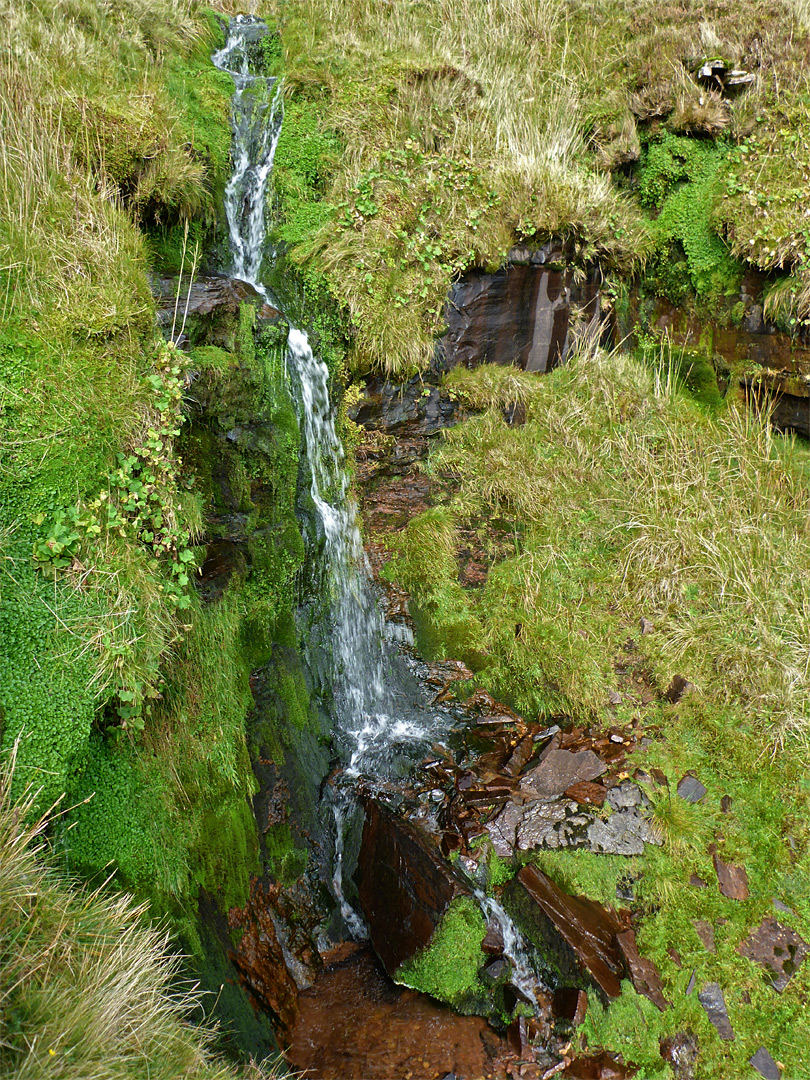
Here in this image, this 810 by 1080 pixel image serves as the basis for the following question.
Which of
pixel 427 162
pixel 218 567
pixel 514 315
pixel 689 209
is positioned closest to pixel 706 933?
pixel 218 567

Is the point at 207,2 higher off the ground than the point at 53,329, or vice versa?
the point at 207,2

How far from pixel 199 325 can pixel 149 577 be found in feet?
7.29

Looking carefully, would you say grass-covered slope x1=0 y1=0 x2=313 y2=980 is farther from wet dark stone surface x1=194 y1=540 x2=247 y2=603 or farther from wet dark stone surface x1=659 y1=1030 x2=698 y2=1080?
wet dark stone surface x1=659 y1=1030 x2=698 y2=1080

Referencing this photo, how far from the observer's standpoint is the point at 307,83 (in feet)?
23.1

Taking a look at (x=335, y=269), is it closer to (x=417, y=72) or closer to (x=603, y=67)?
(x=417, y=72)

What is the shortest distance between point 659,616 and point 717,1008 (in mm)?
2521

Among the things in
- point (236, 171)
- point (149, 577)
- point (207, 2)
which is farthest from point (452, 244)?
point (207, 2)

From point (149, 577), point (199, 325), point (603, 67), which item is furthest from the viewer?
point (603, 67)

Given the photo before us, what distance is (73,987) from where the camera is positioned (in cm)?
216

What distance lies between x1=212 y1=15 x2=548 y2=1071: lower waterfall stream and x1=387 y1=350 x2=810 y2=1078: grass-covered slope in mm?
471

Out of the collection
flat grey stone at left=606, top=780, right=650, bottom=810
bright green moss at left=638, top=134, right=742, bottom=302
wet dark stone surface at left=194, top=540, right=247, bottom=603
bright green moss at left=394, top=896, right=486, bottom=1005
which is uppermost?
bright green moss at left=638, top=134, right=742, bottom=302

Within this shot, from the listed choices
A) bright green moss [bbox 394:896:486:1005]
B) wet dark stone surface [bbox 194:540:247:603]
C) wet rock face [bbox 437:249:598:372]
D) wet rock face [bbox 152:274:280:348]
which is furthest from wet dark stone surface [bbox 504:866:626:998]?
wet rock face [bbox 437:249:598:372]

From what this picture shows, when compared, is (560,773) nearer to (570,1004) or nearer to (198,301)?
(570,1004)

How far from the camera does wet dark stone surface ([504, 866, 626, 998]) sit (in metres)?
3.18
